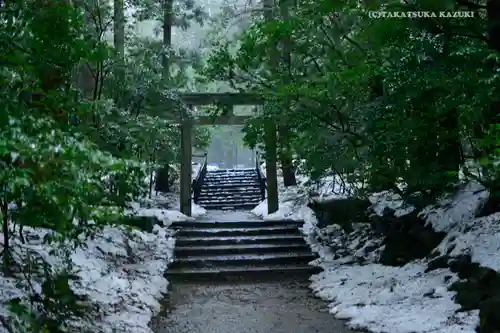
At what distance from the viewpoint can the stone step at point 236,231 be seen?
9.66 m

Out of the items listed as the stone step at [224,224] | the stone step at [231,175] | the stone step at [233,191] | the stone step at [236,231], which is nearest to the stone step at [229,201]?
the stone step at [233,191]

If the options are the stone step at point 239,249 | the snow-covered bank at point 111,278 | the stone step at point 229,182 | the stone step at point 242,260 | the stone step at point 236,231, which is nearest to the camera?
the snow-covered bank at point 111,278

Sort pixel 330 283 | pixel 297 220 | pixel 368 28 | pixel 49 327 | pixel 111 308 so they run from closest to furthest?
1. pixel 49 327
2. pixel 111 308
3. pixel 368 28
4. pixel 330 283
5. pixel 297 220

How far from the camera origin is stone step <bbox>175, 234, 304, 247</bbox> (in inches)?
364

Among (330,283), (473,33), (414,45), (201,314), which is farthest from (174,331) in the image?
(473,33)

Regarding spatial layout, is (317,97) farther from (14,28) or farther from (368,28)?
(14,28)

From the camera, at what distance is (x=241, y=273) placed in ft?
26.3

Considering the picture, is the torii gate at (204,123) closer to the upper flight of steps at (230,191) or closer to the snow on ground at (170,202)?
the snow on ground at (170,202)

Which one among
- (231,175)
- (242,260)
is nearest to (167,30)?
(231,175)

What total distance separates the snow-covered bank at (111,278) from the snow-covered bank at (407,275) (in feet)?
7.81

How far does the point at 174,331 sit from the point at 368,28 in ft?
13.6

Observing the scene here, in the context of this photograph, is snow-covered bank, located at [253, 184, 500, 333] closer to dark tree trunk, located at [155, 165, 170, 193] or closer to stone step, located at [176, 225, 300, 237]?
stone step, located at [176, 225, 300, 237]

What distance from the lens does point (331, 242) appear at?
9141mm

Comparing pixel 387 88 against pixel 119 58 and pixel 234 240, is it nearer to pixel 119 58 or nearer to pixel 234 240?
pixel 119 58
